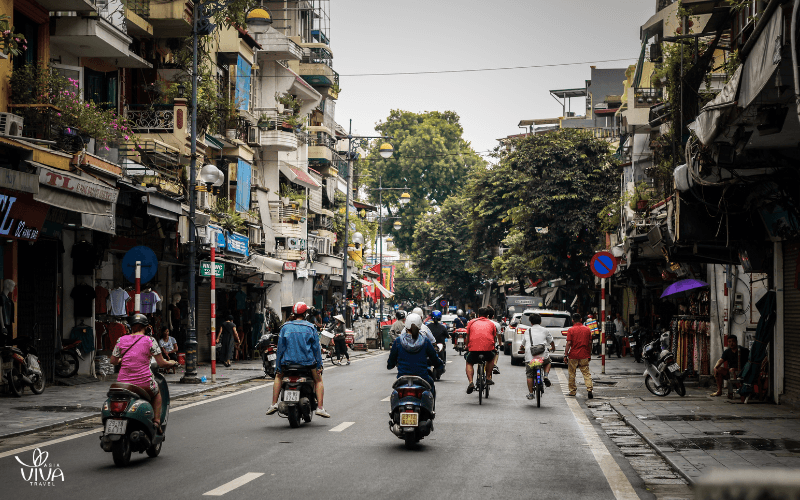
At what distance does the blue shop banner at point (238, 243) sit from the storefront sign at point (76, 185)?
35.1 feet

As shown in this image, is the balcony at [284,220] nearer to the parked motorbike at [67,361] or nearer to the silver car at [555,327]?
the silver car at [555,327]

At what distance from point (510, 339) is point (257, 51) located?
17453 mm

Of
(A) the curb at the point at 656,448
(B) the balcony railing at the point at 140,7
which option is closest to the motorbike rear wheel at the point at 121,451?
(A) the curb at the point at 656,448

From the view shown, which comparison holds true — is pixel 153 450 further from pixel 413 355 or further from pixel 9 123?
pixel 9 123

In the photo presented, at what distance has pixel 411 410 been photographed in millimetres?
10523

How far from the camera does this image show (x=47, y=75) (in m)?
18.7

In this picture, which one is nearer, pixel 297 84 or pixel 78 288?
pixel 78 288

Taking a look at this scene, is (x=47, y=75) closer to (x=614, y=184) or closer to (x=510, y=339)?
(x=510, y=339)

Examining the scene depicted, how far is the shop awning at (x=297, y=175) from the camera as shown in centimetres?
4206

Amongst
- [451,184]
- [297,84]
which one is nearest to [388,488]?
[297,84]

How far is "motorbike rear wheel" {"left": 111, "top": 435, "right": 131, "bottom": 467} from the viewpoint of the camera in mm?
8883

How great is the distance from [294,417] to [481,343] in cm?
556

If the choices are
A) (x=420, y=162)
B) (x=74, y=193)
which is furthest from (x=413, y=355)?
(x=420, y=162)

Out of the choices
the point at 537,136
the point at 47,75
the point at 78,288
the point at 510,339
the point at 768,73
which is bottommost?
the point at 510,339
